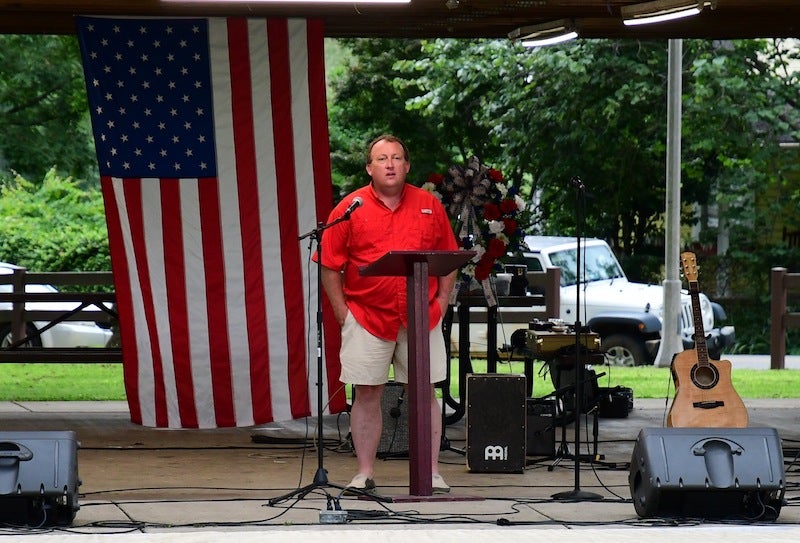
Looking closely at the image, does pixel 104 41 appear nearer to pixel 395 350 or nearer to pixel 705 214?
pixel 395 350

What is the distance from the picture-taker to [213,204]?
31.2 feet

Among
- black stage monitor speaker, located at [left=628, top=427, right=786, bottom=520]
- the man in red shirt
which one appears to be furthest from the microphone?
black stage monitor speaker, located at [left=628, top=427, right=786, bottom=520]

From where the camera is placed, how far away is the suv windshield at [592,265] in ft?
57.1

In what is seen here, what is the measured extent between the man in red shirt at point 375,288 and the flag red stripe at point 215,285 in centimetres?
256

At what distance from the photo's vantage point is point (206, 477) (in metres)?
7.89

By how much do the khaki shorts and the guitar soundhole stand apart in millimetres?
2266

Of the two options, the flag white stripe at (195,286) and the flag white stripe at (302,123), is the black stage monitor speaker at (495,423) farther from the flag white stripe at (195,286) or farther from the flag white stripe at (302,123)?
the flag white stripe at (195,286)

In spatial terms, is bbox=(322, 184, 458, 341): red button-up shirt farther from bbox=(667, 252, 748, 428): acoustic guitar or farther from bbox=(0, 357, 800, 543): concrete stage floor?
bbox=(667, 252, 748, 428): acoustic guitar

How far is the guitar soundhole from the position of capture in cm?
866

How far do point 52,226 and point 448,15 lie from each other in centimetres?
1456

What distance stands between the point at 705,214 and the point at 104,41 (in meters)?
18.2

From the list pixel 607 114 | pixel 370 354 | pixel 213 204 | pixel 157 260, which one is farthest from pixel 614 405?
pixel 607 114

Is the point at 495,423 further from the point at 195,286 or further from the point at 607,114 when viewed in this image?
the point at 607,114

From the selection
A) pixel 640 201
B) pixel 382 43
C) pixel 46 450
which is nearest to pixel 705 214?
pixel 640 201
